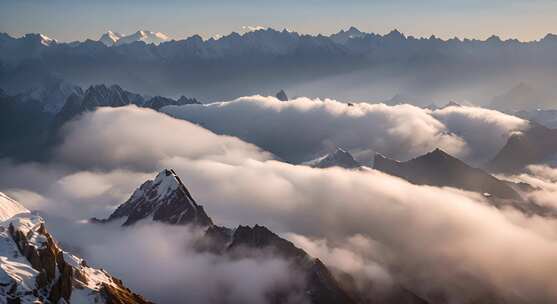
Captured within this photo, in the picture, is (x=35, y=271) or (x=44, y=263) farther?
(x=44, y=263)

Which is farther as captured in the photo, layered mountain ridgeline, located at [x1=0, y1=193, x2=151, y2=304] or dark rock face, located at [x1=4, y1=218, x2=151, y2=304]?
dark rock face, located at [x1=4, y1=218, x2=151, y2=304]

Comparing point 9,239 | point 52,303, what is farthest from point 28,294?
point 9,239

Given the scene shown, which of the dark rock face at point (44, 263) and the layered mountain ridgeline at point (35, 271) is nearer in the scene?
the layered mountain ridgeline at point (35, 271)

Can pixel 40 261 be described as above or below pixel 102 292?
above

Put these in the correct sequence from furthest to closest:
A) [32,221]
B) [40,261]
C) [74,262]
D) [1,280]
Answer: [74,262] < [32,221] < [40,261] < [1,280]

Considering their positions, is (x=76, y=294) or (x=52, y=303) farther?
(x=76, y=294)

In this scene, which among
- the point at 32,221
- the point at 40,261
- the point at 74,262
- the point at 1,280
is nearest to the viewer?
the point at 1,280

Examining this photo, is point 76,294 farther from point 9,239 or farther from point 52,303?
point 9,239

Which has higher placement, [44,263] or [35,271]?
[44,263]
